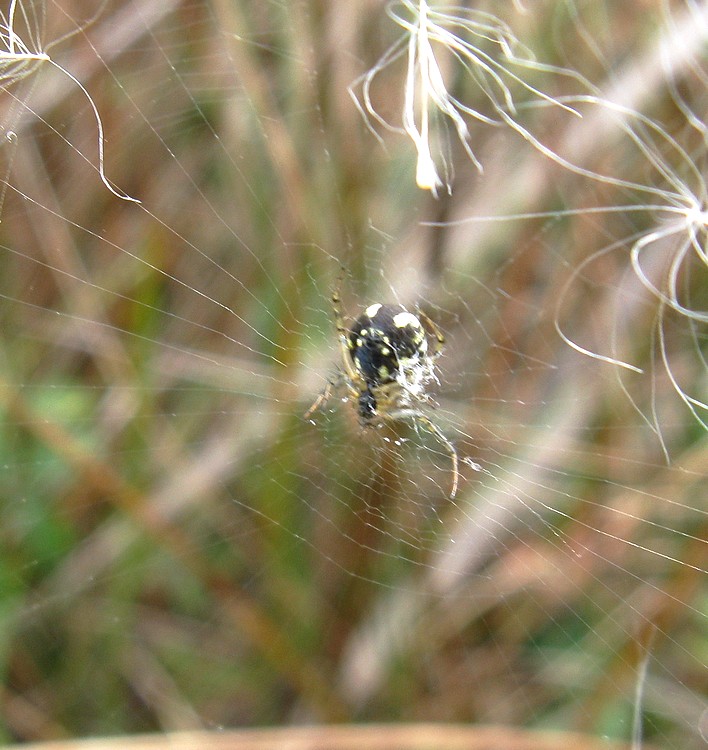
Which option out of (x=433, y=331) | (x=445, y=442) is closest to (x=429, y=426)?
(x=445, y=442)

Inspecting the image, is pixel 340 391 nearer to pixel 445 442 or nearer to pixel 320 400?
pixel 320 400

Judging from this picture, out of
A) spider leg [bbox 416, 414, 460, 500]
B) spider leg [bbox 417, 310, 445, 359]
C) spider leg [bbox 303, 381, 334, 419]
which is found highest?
spider leg [bbox 417, 310, 445, 359]

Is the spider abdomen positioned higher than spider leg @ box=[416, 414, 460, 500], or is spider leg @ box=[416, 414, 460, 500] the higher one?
the spider abdomen

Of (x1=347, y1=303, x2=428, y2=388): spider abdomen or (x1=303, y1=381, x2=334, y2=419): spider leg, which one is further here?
(x1=303, y1=381, x2=334, y2=419): spider leg

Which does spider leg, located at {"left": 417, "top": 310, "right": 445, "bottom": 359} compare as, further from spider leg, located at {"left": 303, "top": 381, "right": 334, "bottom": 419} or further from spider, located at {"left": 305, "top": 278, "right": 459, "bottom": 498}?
spider leg, located at {"left": 303, "top": 381, "right": 334, "bottom": 419}

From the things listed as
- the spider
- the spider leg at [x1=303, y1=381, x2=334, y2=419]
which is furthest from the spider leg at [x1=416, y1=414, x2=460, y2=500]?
the spider leg at [x1=303, y1=381, x2=334, y2=419]

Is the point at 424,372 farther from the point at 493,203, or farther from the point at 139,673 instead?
the point at 139,673
